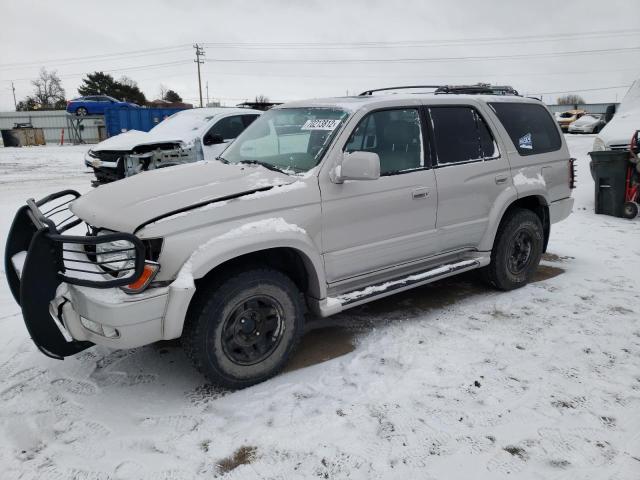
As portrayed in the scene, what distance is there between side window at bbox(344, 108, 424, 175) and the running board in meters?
0.87

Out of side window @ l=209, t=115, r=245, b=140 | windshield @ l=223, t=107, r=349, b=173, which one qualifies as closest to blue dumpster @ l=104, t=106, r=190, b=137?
side window @ l=209, t=115, r=245, b=140

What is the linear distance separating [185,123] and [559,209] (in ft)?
23.7

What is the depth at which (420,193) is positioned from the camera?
3.88 m

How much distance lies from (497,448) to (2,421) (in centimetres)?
285

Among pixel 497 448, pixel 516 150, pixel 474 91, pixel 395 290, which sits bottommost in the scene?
pixel 497 448

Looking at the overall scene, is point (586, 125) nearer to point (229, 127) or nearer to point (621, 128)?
point (621, 128)

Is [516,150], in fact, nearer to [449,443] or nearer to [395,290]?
[395,290]

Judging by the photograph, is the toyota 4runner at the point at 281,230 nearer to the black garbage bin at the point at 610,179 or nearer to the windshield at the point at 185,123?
the black garbage bin at the point at 610,179

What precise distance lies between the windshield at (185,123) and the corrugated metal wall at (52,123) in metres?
23.1

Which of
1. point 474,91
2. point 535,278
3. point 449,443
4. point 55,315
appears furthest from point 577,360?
point 55,315

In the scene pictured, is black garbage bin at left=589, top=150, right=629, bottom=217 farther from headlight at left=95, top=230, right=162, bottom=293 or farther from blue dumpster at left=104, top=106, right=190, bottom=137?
blue dumpster at left=104, top=106, right=190, bottom=137

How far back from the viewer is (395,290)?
12.6 ft

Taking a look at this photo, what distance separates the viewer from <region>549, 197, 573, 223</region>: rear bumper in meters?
5.04

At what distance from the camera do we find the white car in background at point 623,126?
28.0ft
